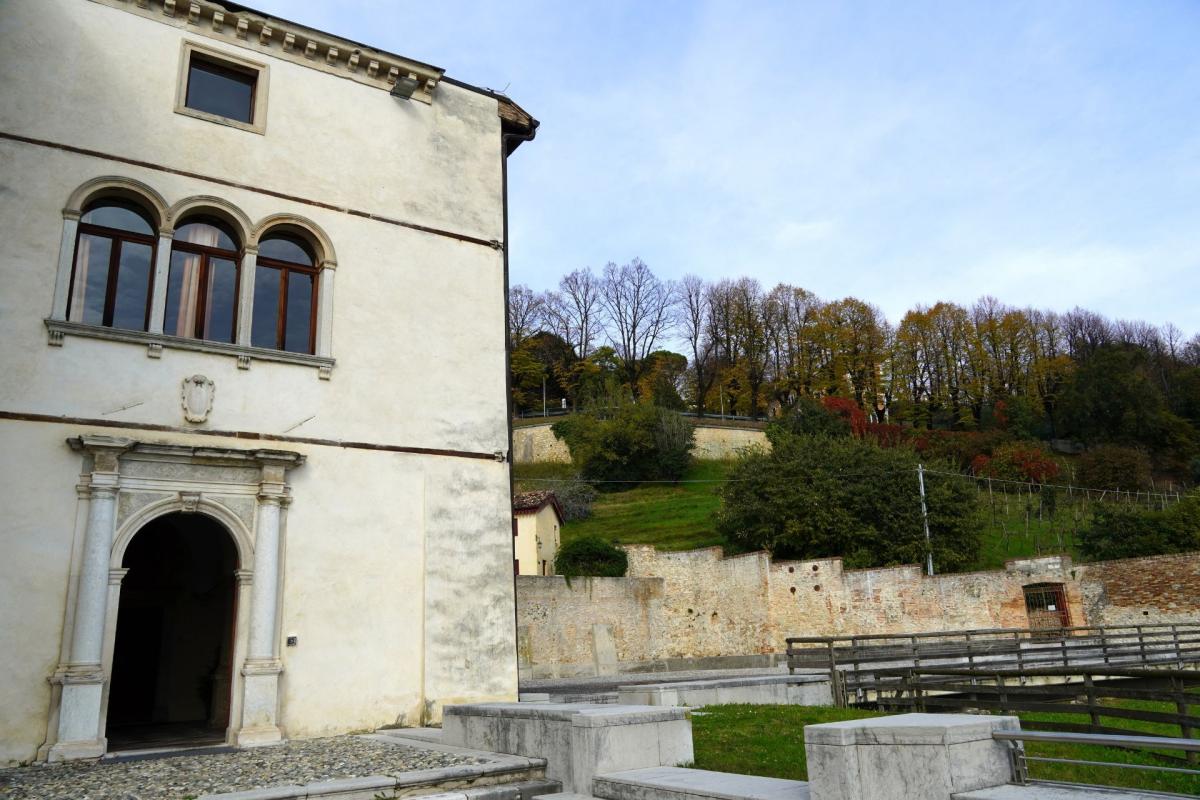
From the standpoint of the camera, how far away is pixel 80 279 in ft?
34.0

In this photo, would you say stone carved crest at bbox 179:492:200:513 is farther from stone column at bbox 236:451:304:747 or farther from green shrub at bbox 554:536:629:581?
green shrub at bbox 554:536:629:581

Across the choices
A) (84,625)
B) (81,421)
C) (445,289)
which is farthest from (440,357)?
(84,625)

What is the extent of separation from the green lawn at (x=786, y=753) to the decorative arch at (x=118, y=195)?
8978 mm

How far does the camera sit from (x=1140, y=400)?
177ft

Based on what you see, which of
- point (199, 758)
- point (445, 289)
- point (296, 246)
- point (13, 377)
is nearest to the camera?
point (199, 758)

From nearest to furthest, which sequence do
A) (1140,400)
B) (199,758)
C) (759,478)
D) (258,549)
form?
1. (199,758)
2. (258,549)
3. (759,478)
4. (1140,400)

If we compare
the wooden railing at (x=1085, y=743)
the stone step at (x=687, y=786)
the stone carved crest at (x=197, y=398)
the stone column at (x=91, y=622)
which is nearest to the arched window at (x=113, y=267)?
the stone carved crest at (x=197, y=398)

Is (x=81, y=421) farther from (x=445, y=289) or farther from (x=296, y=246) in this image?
(x=445, y=289)

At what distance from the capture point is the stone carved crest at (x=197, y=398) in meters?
10.4

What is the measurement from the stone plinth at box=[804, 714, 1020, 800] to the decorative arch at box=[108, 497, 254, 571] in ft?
25.4

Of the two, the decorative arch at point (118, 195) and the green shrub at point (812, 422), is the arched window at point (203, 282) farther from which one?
the green shrub at point (812, 422)

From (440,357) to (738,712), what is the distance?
6524 millimetres

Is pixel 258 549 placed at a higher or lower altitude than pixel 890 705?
higher

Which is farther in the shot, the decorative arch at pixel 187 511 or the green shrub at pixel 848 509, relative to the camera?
the green shrub at pixel 848 509
